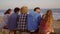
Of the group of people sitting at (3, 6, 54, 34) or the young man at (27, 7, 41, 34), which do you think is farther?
the young man at (27, 7, 41, 34)

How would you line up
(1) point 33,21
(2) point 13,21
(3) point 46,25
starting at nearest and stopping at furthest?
(3) point 46,25, (1) point 33,21, (2) point 13,21

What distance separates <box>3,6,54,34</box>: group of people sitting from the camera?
181 inches

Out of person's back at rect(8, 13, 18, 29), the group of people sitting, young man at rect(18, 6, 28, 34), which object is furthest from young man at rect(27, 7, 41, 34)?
person's back at rect(8, 13, 18, 29)

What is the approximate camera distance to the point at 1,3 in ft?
21.7

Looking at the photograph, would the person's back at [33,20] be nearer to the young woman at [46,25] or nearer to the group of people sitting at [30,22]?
the group of people sitting at [30,22]

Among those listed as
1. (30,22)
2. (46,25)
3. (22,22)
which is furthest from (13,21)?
(46,25)

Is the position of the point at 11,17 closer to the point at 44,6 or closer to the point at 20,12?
the point at 20,12

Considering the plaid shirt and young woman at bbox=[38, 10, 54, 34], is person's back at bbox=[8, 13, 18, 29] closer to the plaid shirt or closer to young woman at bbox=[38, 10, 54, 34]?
the plaid shirt

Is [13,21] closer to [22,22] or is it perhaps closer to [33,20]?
[22,22]

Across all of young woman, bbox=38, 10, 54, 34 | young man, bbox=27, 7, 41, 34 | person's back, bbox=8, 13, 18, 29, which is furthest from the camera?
person's back, bbox=8, 13, 18, 29

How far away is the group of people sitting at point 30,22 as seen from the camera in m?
4.59

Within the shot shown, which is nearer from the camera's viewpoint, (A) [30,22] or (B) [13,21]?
(A) [30,22]

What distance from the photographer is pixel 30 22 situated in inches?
188

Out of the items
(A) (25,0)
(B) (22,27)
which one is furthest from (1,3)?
(B) (22,27)
